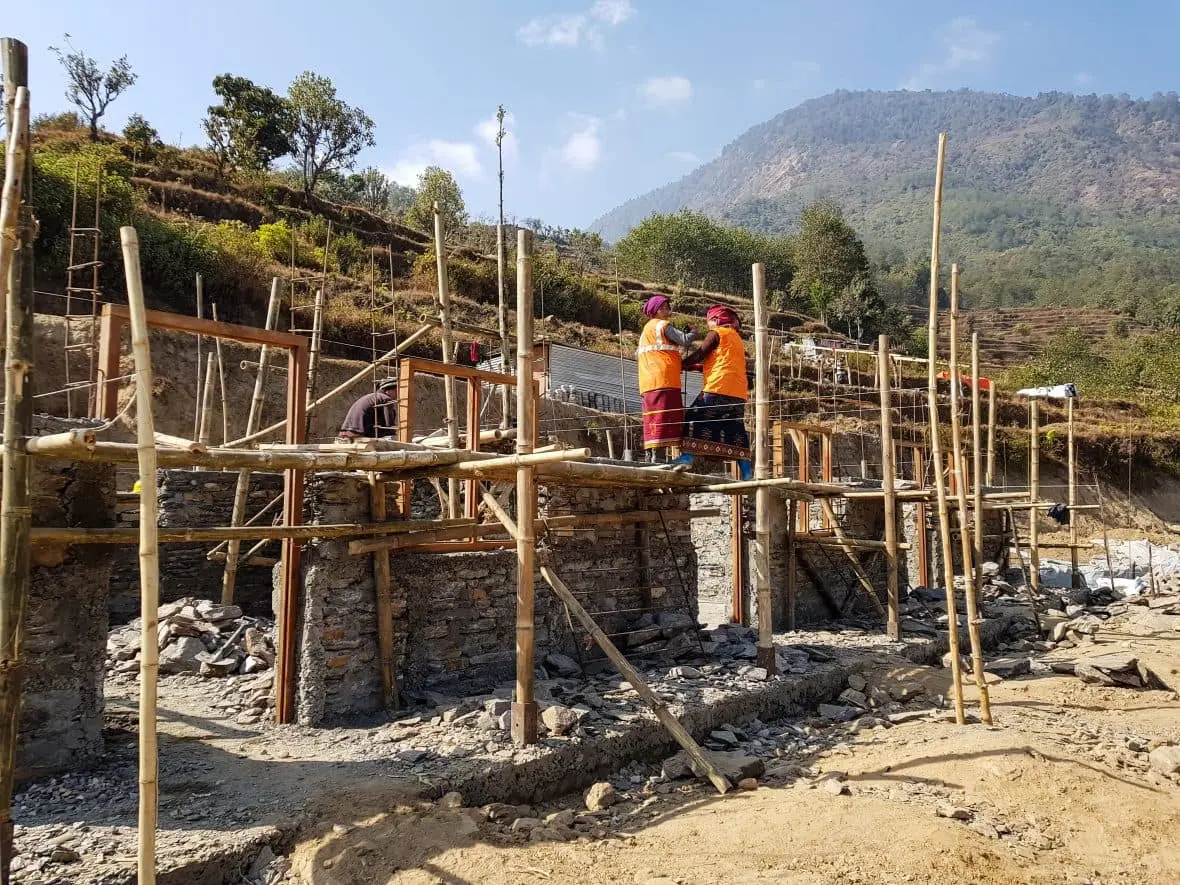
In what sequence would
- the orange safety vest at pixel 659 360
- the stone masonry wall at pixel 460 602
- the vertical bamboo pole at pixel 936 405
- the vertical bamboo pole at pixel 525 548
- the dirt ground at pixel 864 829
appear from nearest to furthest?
the dirt ground at pixel 864 829 < the vertical bamboo pole at pixel 525 548 < the stone masonry wall at pixel 460 602 < the vertical bamboo pole at pixel 936 405 < the orange safety vest at pixel 659 360

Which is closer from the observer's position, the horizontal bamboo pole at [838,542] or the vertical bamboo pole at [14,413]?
the vertical bamboo pole at [14,413]

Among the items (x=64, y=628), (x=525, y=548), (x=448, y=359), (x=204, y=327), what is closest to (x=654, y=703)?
(x=525, y=548)

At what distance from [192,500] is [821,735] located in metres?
7.81

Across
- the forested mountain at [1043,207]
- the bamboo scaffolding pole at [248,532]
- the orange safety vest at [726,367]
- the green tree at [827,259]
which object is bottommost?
the bamboo scaffolding pole at [248,532]

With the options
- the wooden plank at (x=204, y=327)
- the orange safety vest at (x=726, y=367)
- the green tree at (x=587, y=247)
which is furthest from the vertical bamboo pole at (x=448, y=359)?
the green tree at (x=587, y=247)

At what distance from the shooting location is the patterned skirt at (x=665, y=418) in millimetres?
8891

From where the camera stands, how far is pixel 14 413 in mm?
3834

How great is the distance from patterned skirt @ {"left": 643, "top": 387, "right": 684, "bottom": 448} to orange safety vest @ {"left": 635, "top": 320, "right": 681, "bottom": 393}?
0.32ft

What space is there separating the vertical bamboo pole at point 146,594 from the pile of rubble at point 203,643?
4.70m

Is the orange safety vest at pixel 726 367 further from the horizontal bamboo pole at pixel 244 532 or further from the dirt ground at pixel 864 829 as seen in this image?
the dirt ground at pixel 864 829

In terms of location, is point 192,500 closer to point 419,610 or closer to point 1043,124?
point 419,610

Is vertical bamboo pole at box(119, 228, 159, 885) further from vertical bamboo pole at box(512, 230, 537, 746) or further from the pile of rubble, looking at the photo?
the pile of rubble

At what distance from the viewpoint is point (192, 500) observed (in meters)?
9.84

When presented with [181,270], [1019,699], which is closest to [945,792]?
[1019,699]
